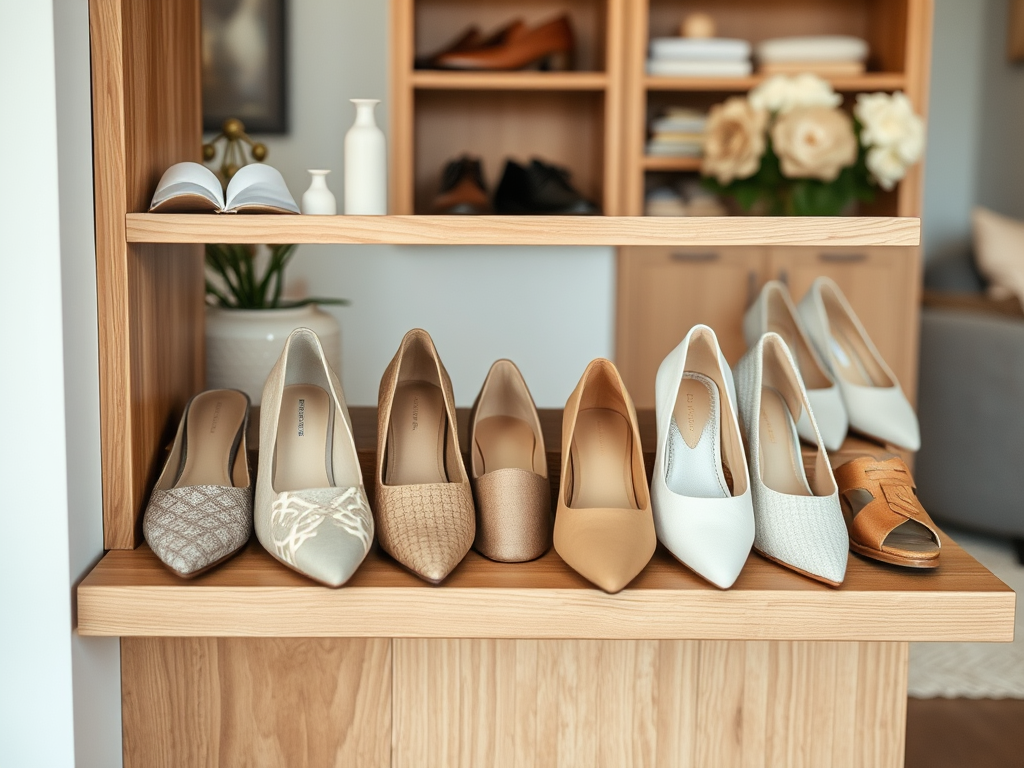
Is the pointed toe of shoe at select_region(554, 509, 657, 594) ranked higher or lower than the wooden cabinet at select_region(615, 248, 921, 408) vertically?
lower

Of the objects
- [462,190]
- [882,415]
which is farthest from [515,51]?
[882,415]

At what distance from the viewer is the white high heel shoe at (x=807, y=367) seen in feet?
4.35

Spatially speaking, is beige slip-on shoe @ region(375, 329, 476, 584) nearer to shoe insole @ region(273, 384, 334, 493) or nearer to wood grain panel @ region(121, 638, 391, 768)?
shoe insole @ region(273, 384, 334, 493)

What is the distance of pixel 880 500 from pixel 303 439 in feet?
2.16

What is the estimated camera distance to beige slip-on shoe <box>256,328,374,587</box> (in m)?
0.93

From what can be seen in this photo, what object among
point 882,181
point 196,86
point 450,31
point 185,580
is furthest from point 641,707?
point 450,31

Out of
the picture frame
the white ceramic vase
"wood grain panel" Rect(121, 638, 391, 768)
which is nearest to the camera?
"wood grain panel" Rect(121, 638, 391, 768)

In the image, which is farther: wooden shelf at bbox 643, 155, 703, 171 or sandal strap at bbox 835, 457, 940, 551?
wooden shelf at bbox 643, 155, 703, 171

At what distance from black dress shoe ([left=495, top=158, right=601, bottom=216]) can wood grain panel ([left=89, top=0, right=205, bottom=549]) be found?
5.24 ft

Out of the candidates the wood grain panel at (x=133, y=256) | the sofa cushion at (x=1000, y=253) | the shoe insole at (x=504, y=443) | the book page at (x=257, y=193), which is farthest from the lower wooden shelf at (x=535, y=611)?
the sofa cushion at (x=1000, y=253)

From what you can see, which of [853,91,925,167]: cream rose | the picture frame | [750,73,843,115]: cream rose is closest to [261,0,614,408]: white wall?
the picture frame

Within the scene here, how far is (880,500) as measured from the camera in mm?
1048

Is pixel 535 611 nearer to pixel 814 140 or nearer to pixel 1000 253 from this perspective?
pixel 814 140

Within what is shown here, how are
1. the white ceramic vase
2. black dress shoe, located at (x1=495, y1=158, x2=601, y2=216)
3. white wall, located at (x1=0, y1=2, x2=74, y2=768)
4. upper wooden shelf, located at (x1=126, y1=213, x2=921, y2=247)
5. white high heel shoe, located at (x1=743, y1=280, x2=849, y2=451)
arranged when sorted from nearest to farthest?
1. white wall, located at (x1=0, y1=2, x2=74, y2=768)
2. upper wooden shelf, located at (x1=126, y1=213, x2=921, y2=247)
3. white high heel shoe, located at (x1=743, y1=280, x2=849, y2=451)
4. the white ceramic vase
5. black dress shoe, located at (x1=495, y1=158, x2=601, y2=216)
